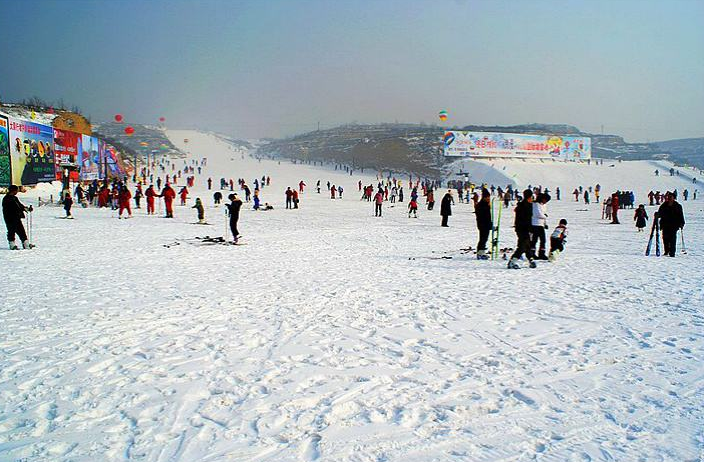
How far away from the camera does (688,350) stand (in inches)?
183

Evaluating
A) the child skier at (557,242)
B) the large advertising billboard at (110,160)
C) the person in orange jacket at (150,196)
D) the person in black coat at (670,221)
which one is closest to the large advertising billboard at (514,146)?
the large advertising billboard at (110,160)

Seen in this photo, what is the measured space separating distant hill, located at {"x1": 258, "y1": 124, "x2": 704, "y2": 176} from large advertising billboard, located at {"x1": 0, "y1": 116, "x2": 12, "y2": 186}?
2309 inches

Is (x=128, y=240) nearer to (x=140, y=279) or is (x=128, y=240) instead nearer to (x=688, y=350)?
(x=140, y=279)

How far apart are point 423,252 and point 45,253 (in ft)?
29.9

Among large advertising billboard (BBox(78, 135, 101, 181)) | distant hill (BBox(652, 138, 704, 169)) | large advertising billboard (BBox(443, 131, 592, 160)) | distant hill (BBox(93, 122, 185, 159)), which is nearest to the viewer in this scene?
large advertising billboard (BBox(78, 135, 101, 181))

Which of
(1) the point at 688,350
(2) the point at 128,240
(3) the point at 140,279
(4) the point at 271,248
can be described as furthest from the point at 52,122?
(1) the point at 688,350

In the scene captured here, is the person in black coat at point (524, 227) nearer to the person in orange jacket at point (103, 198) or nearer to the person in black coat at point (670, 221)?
the person in black coat at point (670, 221)

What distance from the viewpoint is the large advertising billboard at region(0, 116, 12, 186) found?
96.1 ft

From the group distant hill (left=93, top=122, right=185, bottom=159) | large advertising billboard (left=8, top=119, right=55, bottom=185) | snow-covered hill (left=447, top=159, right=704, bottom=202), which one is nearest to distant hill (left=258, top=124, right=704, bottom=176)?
snow-covered hill (left=447, top=159, right=704, bottom=202)

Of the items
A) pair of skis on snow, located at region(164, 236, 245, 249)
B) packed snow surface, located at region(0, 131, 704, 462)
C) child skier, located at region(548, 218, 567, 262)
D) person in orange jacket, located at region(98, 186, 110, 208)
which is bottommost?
packed snow surface, located at region(0, 131, 704, 462)

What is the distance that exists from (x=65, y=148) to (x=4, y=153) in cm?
864

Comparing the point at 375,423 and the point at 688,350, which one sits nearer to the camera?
the point at 375,423

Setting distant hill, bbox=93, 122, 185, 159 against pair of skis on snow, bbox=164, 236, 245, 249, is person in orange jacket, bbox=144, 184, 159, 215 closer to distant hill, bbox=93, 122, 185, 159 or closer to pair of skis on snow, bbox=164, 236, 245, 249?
pair of skis on snow, bbox=164, 236, 245, 249

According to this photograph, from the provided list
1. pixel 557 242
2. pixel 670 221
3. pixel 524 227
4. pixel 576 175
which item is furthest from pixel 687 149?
pixel 524 227
